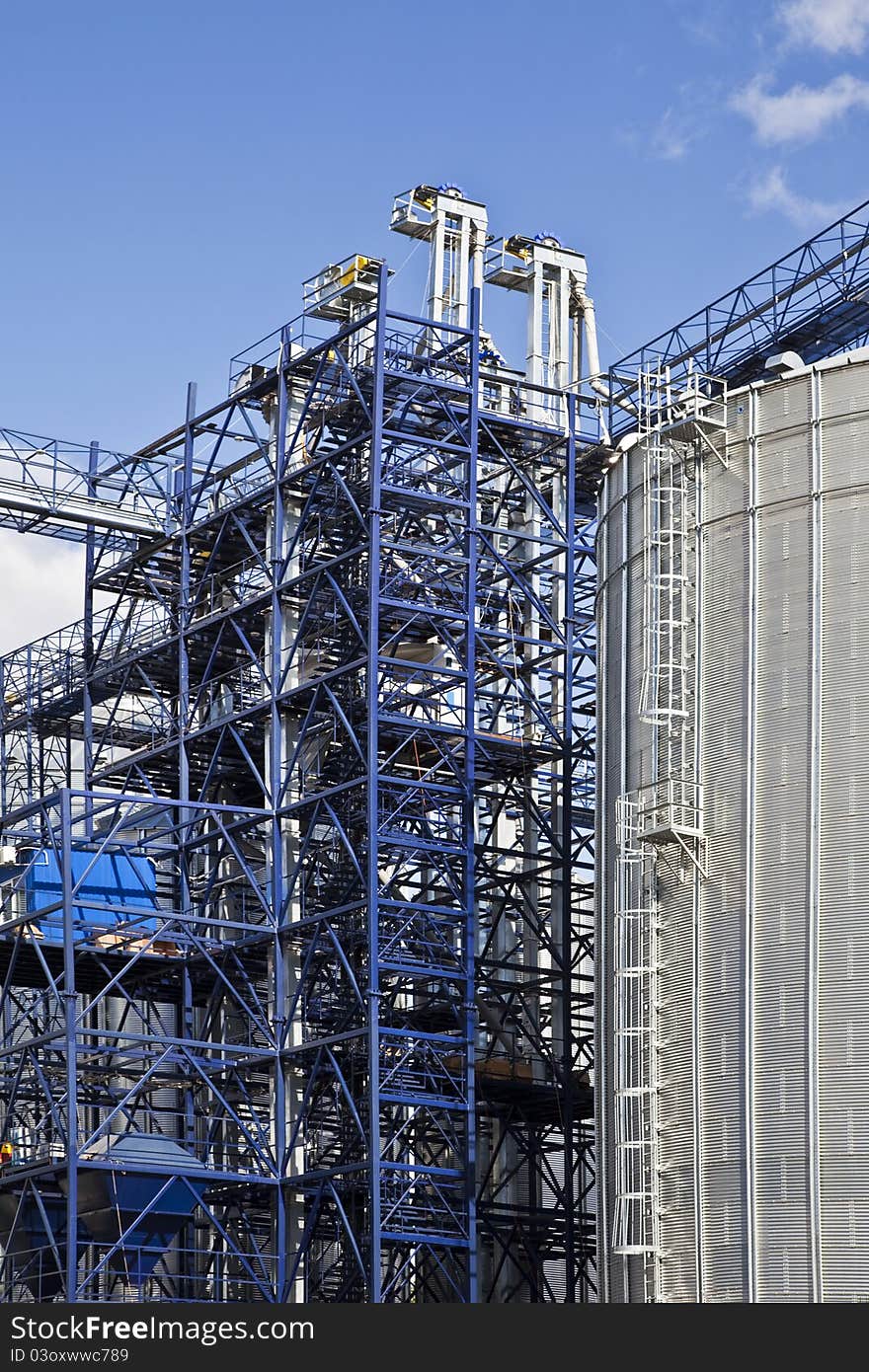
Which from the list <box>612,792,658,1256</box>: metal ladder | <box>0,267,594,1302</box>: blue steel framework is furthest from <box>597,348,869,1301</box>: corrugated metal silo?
<box>0,267,594,1302</box>: blue steel framework

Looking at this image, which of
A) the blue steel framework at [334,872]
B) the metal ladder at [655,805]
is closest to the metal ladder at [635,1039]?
the metal ladder at [655,805]

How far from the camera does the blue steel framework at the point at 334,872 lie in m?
60.6

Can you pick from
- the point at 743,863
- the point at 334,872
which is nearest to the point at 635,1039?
the point at 743,863

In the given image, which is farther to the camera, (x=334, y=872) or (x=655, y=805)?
(x=334, y=872)

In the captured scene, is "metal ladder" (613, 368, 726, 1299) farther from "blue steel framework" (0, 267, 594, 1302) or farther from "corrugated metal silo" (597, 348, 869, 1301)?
"blue steel framework" (0, 267, 594, 1302)

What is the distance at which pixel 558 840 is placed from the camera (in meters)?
69.1

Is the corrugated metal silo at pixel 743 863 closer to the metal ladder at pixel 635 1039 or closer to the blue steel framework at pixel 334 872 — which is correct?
the metal ladder at pixel 635 1039

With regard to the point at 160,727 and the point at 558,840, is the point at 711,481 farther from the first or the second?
the point at 160,727

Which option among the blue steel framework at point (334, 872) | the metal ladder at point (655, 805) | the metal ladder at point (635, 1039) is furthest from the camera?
the blue steel framework at point (334, 872)

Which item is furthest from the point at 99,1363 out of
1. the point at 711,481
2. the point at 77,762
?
the point at 77,762

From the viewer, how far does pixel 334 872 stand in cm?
6438

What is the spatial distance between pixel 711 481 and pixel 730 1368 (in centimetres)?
1980

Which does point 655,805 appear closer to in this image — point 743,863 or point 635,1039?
point 743,863

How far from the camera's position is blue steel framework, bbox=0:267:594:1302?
2387 inches
